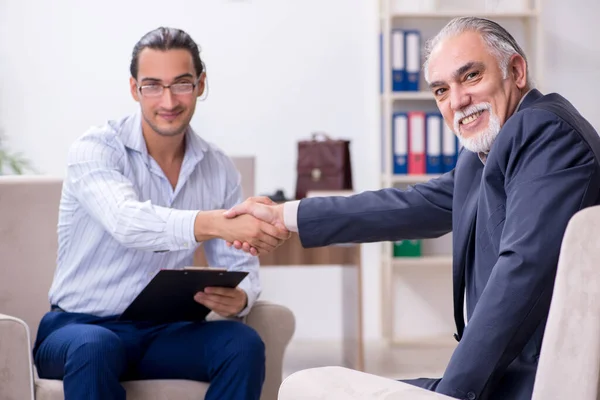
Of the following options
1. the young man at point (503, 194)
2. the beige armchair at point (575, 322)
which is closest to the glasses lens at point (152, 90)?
the young man at point (503, 194)

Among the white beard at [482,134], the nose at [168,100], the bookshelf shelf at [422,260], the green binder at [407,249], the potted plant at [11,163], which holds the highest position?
the nose at [168,100]

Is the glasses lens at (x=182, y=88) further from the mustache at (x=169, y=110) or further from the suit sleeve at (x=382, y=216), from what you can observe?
the suit sleeve at (x=382, y=216)

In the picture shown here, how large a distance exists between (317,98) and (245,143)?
0.50 m

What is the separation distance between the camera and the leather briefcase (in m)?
4.36

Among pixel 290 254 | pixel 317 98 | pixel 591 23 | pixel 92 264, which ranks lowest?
pixel 290 254

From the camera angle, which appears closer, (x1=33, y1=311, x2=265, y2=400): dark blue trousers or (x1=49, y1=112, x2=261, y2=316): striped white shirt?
(x1=33, y1=311, x2=265, y2=400): dark blue trousers

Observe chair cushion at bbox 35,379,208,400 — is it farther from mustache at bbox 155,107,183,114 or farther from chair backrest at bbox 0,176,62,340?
mustache at bbox 155,107,183,114

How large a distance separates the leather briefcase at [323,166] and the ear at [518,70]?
8.63 feet

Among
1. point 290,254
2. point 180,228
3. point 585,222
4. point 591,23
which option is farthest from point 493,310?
point 591,23

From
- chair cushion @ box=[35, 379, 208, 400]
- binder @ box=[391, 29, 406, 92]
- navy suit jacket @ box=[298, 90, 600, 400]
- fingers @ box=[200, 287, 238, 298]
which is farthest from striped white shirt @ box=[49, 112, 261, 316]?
binder @ box=[391, 29, 406, 92]

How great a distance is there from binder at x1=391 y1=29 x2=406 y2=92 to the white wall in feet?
0.40

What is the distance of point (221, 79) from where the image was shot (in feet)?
16.1

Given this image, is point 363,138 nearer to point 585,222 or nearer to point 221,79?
point 221,79

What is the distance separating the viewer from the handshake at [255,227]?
92.2 inches
